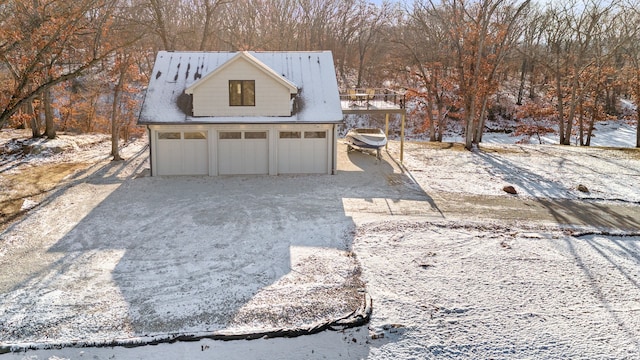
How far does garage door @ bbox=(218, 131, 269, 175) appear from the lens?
1742cm

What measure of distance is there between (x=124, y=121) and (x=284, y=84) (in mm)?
16633

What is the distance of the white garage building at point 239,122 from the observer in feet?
55.5

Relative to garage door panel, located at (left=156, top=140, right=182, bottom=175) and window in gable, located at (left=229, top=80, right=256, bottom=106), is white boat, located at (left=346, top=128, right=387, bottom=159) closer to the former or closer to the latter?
window in gable, located at (left=229, top=80, right=256, bottom=106)

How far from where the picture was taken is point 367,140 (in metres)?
20.8

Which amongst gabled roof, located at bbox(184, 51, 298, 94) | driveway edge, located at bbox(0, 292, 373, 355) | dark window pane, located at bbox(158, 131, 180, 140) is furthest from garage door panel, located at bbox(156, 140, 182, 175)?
driveway edge, located at bbox(0, 292, 373, 355)

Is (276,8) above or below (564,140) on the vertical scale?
above

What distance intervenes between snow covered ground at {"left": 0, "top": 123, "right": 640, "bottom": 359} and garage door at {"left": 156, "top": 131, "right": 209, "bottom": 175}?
66cm

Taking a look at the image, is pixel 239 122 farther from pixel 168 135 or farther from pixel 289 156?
pixel 168 135

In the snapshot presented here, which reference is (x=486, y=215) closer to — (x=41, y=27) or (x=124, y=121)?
(x=41, y=27)

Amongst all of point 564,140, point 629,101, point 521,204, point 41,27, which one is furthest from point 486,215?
point 629,101

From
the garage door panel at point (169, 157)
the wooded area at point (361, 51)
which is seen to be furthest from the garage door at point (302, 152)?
the wooded area at point (361, 51)

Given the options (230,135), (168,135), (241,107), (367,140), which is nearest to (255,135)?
(230,135)

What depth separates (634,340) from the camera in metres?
7.81

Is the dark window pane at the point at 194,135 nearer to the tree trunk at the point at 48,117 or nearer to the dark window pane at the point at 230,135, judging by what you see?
the dark window pane at the point at 230,135
